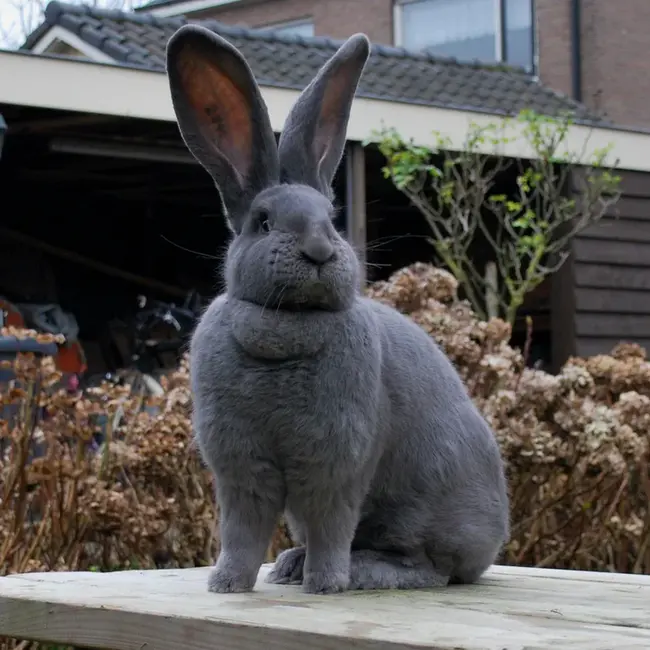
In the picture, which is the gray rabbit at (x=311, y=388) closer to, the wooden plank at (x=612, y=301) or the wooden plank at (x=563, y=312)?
the wooden plank at (x=563, y=312)

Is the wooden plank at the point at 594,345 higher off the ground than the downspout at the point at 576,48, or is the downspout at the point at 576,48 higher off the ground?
the downspout at the point at 576,48

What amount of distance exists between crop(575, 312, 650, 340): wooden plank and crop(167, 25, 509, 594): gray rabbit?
→ 5530 mm

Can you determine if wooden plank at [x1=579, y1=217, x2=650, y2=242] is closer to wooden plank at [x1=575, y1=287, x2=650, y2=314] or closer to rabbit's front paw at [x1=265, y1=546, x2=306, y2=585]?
wooden plank at [x1=575, y1=287, x2=650, y2=314]

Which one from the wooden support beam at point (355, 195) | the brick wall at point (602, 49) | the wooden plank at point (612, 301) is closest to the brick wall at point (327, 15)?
the brick wall at point (602, 49)

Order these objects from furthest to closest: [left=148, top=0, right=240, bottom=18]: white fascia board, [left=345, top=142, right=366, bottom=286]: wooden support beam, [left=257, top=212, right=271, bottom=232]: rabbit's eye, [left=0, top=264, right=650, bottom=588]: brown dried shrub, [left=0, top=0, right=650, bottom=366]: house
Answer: [left=148, top=0, right=240, bottom=18]: white fascia board < [left=345, top=142, right=366, bottom=286]: wooden support beam < [left=0, top=0, right=650, bottom=366]: house < [left=0, top=264, right=650, bottom=588]: brown dried shrub < [left=257, top=212, right=271, bottom=232]: rabbit's eye

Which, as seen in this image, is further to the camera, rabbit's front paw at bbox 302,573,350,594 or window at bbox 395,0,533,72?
window at bbox 395,0,533,72

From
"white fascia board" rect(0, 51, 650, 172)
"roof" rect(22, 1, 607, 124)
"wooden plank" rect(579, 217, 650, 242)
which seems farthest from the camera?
"wooden plank" rect(579, 217, 650, 242)

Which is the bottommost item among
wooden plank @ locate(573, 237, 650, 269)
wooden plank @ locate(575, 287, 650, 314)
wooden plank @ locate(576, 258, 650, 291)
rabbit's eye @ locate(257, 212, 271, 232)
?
rabbit's eye @ locate(257, 212, 271, 232)

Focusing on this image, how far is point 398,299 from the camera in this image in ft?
12.1

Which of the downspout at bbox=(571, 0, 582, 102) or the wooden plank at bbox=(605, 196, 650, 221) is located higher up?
the downspout at bbox=(571, 0, 582, 102)

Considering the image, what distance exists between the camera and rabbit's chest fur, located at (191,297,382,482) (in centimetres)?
177

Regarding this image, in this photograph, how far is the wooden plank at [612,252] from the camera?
7512 millimetres

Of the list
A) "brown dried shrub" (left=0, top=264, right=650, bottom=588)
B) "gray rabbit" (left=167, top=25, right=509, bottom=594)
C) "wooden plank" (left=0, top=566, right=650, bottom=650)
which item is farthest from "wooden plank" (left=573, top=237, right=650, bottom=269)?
"gray rabbit" (left=167, top=25, right=509, bottom=594)

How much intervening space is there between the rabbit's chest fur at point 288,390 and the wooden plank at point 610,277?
19.3 feet
